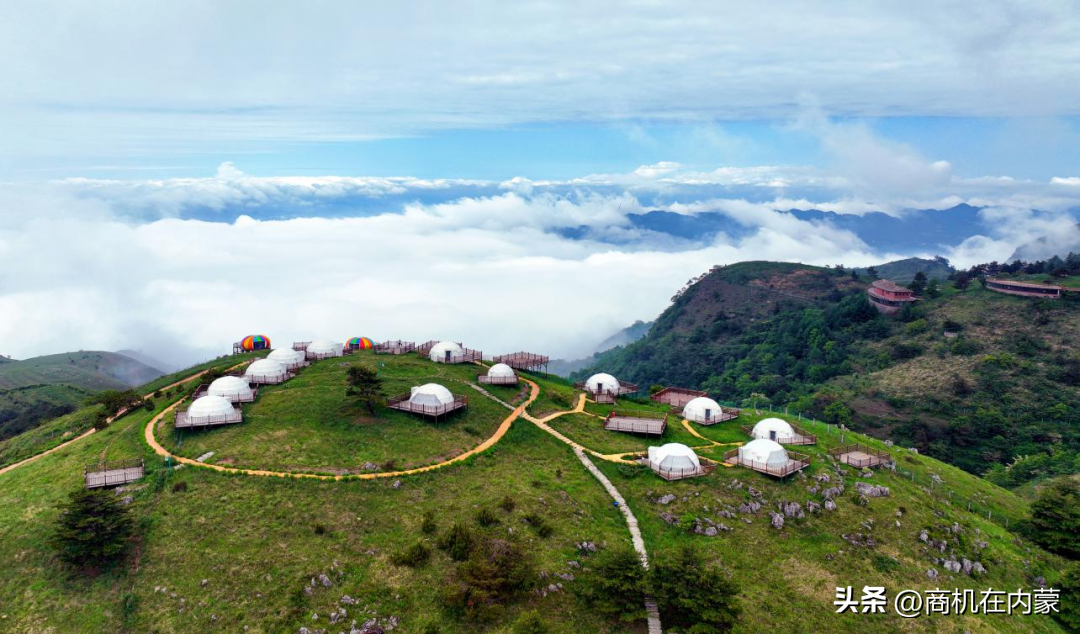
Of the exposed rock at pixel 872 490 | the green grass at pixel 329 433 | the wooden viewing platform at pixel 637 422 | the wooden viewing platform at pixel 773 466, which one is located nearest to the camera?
the green grass at pixel 329 433

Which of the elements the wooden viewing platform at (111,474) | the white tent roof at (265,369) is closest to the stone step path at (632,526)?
the white tent roof at (265,369)

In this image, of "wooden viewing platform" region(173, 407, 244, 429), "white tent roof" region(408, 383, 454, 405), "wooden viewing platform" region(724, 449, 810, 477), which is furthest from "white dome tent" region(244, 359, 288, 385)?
"wooden viewing platform" region(724, 449, 810, 477)

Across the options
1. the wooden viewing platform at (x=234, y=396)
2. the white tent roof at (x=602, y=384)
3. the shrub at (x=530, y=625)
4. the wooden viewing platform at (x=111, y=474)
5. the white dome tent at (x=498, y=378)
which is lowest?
the shrub at (x=530, y=625)

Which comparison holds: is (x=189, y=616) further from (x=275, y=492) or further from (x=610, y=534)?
(x=610, y=534)

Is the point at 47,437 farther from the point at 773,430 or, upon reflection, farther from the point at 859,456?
the point at 859,456

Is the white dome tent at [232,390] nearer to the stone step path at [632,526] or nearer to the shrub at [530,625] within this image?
the stone step path at [632,526]

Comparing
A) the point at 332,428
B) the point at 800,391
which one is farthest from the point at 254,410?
the point at 800,391

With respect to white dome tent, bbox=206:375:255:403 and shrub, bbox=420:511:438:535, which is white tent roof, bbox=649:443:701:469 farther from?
white dome tent, bbox=206:375:255:403
